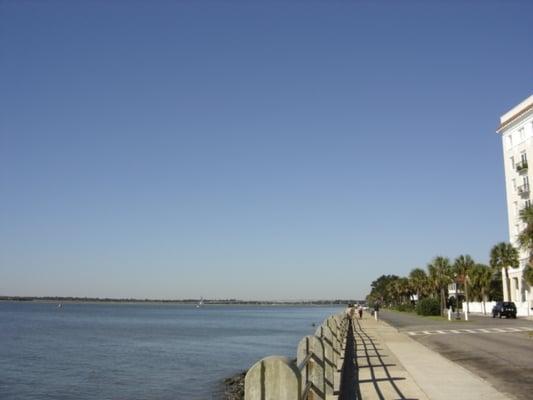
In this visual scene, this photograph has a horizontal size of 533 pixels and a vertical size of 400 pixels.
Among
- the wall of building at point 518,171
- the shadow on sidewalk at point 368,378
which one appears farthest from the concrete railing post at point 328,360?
the wall of building at point 518,171

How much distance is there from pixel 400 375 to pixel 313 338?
5.66m

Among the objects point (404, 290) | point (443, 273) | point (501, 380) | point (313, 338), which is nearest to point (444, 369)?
point (501, 380)

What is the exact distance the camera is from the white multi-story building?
203 feet

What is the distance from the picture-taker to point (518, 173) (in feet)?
212

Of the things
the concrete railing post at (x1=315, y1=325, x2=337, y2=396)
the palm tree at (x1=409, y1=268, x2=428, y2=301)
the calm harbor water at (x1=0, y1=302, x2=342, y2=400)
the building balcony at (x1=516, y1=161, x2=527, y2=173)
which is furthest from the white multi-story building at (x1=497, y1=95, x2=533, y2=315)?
the concrete railing post at (x1=315, y1=325, x2=337, y2=396)

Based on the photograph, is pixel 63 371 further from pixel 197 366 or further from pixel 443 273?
pixel 443 273

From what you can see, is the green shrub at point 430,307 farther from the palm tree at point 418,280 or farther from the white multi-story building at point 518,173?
the palm tree at point 418,280

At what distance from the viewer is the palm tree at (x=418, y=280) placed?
90.0 metres

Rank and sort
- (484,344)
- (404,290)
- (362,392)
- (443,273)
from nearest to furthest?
(362,392)
(484,344)
(443,273)
(404,290)

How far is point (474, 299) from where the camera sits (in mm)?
93000

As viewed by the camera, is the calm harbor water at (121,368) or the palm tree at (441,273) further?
the palm tree at (441,273)

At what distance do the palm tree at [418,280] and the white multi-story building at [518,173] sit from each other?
23266 millimetres

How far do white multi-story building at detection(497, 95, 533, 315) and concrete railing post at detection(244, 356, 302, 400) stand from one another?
6052 centimetres

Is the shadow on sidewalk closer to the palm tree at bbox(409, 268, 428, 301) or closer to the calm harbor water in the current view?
the calm harbor water
